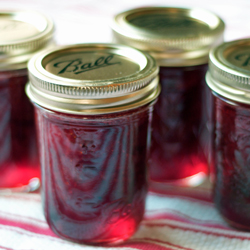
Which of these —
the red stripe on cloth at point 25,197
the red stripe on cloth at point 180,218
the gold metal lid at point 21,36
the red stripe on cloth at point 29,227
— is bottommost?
the red stripe on cloth at point 25,197

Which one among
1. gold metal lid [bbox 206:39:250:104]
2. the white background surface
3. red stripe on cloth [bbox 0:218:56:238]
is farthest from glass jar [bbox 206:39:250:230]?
the white background surface

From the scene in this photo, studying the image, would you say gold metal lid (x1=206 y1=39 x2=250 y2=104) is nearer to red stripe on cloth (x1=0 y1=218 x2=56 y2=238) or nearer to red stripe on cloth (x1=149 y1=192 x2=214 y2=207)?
red stripe on cloth (x1=149 y1=192 x2=214 y2=207)

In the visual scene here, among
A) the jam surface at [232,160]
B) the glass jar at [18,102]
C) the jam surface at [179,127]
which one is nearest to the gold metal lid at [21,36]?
the glass jar at [18,102]

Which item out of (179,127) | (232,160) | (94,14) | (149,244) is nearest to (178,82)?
(179,127)

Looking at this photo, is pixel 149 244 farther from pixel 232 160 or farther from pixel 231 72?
pixel 231 72

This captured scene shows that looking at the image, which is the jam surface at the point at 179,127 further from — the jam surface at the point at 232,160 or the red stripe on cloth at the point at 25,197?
the red stripe on cloth at the point at 25,197

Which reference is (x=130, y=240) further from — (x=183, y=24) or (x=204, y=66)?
(x=183, y=24)

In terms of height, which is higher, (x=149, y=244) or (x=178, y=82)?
(x=178, y=82)

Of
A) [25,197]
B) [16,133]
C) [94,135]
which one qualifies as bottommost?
[25,197]
